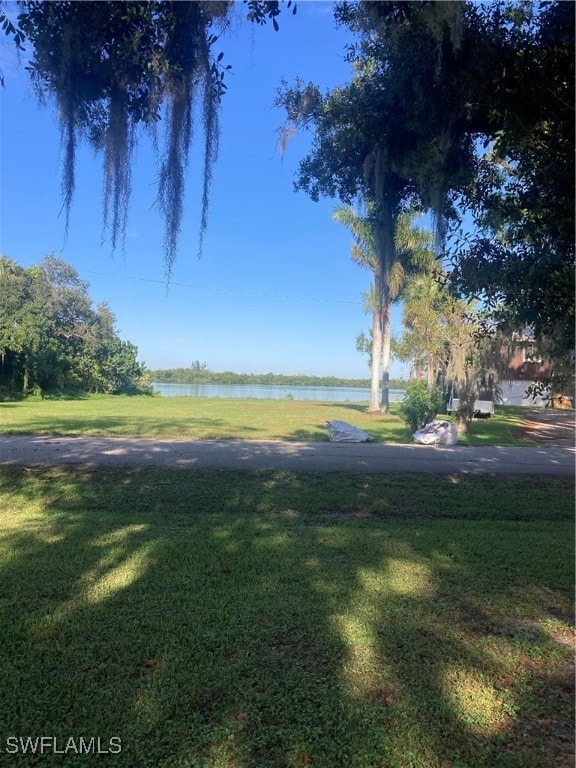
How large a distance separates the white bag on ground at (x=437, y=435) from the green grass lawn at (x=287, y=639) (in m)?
6.62

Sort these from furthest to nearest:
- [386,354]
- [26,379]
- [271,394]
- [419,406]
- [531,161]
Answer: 1. [271,394]
2. [26,379]
3. [386,354]
4. [419,406]
5. [531,161]

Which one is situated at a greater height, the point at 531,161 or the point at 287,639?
the point at 531,161

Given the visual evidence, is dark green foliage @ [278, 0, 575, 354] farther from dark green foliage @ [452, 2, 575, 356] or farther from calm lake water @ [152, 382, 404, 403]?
calm lake water @ [152, 382, 404, 403]

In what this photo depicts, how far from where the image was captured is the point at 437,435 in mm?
11727

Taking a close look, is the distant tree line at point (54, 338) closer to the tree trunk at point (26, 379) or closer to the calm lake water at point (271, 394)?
the tree trunk at point (26, 379)

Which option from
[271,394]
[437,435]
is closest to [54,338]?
[271,394]

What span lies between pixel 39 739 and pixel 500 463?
327 inches

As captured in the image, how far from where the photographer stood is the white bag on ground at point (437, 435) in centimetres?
1166

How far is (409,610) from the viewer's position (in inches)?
117

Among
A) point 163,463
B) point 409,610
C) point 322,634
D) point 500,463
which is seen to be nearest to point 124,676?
point 322,634

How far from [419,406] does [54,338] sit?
26.4 meters

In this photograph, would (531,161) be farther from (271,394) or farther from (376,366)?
(271,394)

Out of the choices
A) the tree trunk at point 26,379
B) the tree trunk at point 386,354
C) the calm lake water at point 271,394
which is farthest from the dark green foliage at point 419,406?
the tree trunk at point 26,379

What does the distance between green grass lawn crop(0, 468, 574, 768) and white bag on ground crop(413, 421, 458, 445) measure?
662 cm
